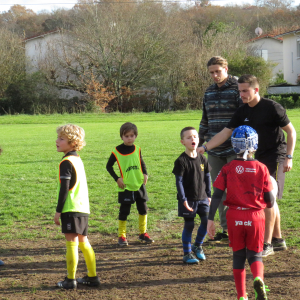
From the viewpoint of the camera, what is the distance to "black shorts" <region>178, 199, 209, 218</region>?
178 inches

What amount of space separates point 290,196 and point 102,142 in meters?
11.0

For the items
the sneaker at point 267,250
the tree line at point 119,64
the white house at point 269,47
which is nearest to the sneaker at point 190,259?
the sneaker at point 267,250

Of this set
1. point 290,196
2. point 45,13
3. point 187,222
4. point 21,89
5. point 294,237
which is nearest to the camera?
point 187,222

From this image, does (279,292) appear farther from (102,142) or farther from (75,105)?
(75,105)

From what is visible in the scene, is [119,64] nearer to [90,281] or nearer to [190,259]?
[190,259]

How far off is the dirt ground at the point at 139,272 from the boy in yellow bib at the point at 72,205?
0.19 metres

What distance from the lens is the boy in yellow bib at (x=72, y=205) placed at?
3.85m

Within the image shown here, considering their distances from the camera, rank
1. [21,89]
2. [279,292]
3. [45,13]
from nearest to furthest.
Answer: [279,292], [21,89], [45,13]

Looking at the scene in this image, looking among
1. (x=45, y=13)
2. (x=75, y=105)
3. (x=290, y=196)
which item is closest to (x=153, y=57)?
(x=75, y=105)

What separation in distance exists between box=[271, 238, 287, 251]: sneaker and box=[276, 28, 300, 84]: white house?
158 ft

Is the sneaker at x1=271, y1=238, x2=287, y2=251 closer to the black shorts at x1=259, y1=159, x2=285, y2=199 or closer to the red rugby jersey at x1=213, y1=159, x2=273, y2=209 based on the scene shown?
the black shorts at x1=259, y1=159, x2=285, y2=199

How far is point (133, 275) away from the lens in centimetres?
423

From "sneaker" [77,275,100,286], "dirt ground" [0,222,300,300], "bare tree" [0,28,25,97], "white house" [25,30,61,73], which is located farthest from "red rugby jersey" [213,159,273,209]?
"white house" [25,30,61,73]

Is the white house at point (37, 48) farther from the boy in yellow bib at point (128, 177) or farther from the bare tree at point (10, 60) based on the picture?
the boy in yellow bib at point (128, 177)
